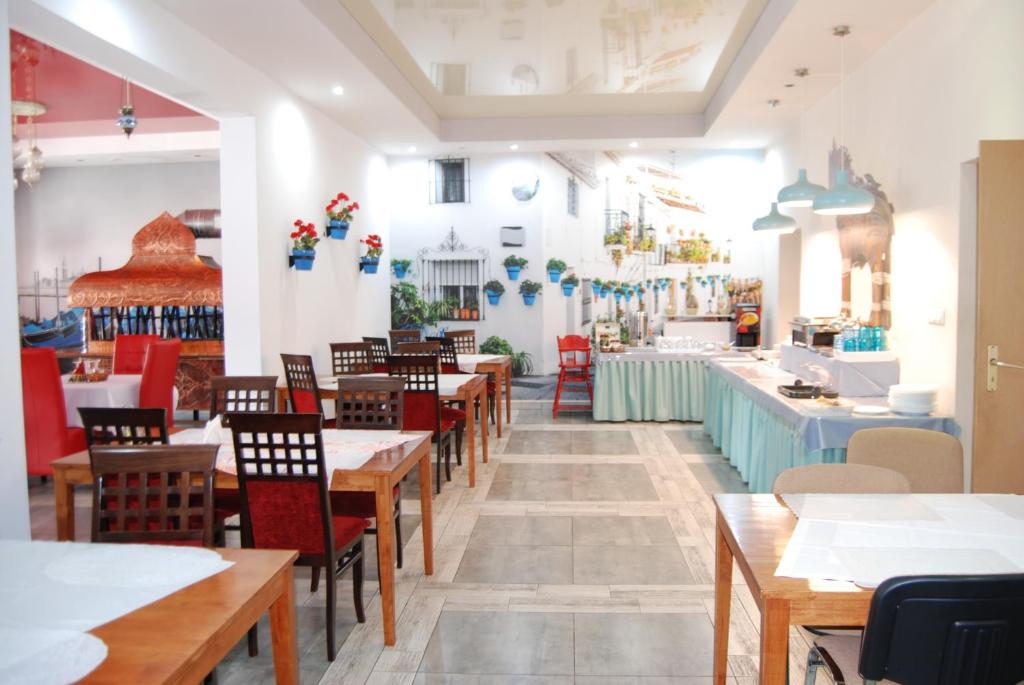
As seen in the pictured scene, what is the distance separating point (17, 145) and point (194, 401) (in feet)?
13.3

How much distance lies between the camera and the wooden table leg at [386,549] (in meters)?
3.01

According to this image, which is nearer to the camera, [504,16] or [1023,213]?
[1023,213]

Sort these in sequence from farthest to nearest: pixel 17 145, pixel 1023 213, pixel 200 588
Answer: pixel 17 145, pixel 1023 213, pixel 200 588

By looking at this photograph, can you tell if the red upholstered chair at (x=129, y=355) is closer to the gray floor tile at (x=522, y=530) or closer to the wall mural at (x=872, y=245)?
the gray floor tile at (x=522, y=530)

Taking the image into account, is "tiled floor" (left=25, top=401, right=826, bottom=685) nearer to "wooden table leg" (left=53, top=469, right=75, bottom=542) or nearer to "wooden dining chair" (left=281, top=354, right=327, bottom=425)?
"wooden table leg" (left=53, top=469, right=75, bottom=542)

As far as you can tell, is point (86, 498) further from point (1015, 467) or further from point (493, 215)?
point (493, 215)

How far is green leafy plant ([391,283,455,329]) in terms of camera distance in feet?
34.9

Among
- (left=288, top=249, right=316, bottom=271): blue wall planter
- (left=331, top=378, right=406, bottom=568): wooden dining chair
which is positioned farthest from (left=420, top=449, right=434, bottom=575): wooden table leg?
(left=288, top=249, right=316, bottom=271): blue wall planter

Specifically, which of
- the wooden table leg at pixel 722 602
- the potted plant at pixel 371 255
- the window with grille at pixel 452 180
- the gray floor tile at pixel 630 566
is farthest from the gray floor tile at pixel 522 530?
the window with grille at pixel 452 180

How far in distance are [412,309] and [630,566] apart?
7.10 meters

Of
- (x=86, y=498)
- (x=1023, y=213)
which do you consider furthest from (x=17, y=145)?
(x=1023, y=213)

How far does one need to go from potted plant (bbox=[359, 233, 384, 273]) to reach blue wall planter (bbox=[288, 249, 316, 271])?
187 centimetres

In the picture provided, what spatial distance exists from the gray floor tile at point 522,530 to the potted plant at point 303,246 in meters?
3.09

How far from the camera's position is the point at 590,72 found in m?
7.36
